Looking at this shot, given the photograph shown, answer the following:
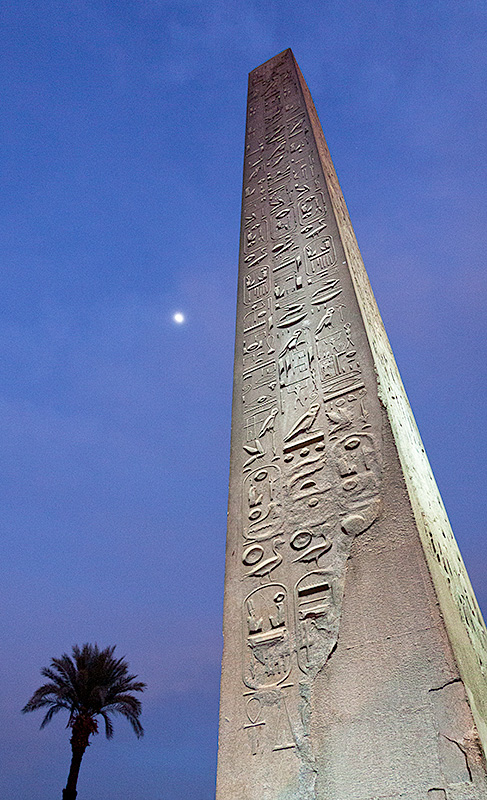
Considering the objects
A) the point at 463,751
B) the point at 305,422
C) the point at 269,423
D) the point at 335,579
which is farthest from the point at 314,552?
the point at 463,751

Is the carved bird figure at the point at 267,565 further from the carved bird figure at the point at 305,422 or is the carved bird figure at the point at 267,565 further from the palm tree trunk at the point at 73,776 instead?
the palm tree trunk at the point at 73,776

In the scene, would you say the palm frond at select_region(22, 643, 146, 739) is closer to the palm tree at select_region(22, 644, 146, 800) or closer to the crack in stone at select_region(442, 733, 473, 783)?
the palm tree at select_region(22, 644, 146, 800)

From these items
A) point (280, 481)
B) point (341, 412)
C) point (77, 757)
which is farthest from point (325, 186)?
point (77, 757)

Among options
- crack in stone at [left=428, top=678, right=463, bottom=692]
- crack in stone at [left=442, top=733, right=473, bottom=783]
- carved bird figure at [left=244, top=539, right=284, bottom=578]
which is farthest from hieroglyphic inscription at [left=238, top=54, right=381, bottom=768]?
crack in stone at [left=442, top=733, right=473, bottom=783]

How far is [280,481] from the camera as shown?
3516 mm

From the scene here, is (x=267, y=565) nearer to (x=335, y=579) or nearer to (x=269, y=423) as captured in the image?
(x=335, y=579)

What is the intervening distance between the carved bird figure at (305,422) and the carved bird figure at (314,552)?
69cm

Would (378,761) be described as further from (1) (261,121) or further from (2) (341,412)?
(1) (261,121)

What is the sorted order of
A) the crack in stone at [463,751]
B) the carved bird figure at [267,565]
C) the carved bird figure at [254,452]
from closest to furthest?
the crack in stone at [463,751], the carved bird figure at [267,565], the carved bird figure at [254,452]

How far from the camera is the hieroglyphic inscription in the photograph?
2904 millimetres

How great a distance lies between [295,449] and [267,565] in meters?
0.65

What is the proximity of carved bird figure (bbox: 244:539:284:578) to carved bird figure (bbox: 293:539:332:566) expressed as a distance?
133 mm

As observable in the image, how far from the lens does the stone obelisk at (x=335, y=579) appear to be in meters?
2.49

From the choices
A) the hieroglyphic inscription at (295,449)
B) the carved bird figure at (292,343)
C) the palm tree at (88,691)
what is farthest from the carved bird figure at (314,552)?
the palm tree at (88,691)
